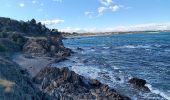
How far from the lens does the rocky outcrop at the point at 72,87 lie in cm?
2743

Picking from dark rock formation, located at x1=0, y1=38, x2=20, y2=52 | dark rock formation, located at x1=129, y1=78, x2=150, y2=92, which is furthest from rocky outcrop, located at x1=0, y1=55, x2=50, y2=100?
dark rock formation, located at x1=0, y1=38, x2=20, y2=52

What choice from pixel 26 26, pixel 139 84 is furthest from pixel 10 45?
pixel 26 26

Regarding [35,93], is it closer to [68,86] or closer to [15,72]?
[15,72]

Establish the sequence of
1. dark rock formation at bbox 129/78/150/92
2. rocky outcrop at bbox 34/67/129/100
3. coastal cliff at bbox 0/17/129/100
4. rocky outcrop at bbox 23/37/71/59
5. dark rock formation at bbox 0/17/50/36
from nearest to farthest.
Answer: coastal cliff at bbox 0/17/129/100 → rocky outcrop at bbox 34/67/129/100 → dark rock formation at bbox 129/78/150/92 → rocky outcrop at bbox 23/37/71/59 → dark rock formation at bbox 0/17/50/36

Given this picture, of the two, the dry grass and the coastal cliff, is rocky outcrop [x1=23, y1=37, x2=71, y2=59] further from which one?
the dry grass

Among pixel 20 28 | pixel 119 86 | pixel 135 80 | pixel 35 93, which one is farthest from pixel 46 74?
pixel 20 28

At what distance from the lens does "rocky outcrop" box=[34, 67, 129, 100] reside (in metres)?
27.4

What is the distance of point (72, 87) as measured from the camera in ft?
96.4

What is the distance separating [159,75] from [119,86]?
9.54m

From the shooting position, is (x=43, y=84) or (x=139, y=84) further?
(x=139, y=84)

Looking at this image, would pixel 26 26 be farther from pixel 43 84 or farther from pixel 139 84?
pixel 43 84

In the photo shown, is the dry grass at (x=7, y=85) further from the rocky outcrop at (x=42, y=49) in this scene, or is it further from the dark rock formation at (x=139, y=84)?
the rocky outcrop at (x=42, y=49)

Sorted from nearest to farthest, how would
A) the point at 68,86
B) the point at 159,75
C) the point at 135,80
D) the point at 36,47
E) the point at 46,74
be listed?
the point at 68,86, the point at 46,74, the point at 135,80, the point at 159,75, the point at 36,47

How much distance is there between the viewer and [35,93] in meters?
18.2
